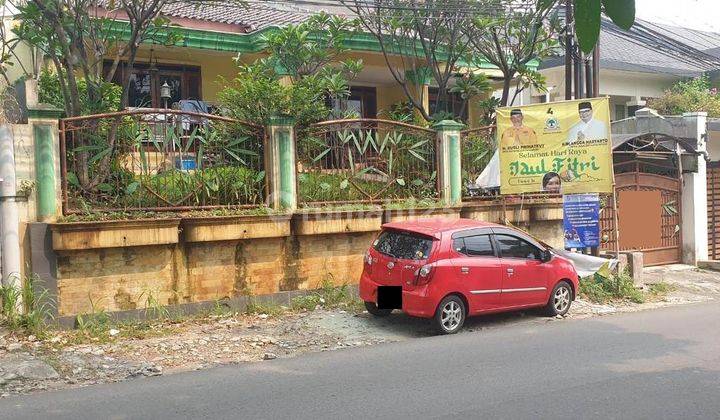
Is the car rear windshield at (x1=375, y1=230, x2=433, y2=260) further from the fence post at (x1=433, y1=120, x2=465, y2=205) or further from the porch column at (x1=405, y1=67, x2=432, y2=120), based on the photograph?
the porch column at (x1=405, y1=67, x2=432, y2=120)

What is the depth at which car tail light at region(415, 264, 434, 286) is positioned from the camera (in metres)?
8.31

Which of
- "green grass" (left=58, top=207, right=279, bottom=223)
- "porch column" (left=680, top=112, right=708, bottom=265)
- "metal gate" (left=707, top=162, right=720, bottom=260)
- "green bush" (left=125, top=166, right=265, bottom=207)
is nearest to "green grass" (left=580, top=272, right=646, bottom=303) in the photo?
"porch column" (left=680, top=112, right=708, bottom=265)

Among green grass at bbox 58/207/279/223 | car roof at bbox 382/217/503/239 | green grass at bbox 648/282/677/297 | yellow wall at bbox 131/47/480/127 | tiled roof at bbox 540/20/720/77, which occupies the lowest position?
green grass at bbox 648/282/677/297

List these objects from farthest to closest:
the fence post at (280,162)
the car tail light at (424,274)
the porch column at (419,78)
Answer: the porch column at (419,78) → the fence post at (280,162) → the car tail light at (424,274)

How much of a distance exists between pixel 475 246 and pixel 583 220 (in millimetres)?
4079

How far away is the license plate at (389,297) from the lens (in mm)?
8625

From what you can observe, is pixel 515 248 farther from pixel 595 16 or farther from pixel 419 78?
pixel 595 16

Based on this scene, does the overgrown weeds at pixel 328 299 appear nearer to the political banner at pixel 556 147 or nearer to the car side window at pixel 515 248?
the car side window at pixel 515 248

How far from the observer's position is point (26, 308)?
8.22 meters

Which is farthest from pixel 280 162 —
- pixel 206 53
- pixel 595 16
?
pixel 595 16

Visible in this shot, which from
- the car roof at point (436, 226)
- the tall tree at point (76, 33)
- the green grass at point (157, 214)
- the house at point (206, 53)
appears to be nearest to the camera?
the car roof at point (436, 226)

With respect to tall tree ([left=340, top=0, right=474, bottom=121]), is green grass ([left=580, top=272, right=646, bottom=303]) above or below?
below

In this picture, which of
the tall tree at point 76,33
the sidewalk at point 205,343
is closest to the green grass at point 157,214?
the sidewalk at point 205,343

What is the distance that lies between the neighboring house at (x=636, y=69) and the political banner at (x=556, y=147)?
710cm
